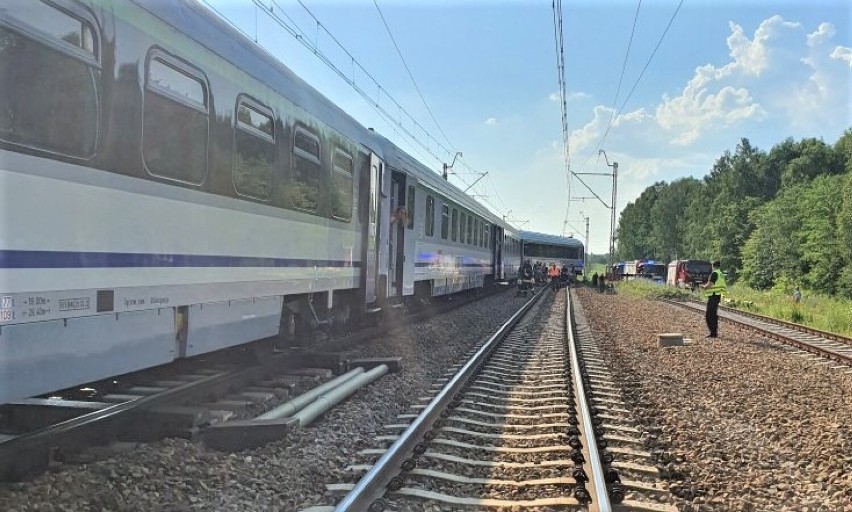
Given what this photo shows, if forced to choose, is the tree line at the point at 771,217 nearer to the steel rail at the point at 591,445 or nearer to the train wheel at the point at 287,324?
the steel rail at the point at 591,445

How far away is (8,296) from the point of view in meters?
3.88

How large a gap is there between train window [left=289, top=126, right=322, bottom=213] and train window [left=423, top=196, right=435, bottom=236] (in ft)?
25.9

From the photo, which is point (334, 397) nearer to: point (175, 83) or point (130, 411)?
point (130, 411)

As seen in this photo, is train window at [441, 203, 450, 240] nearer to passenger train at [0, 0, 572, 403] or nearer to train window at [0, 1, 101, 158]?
passenger train at [0, 0, 572, 403]

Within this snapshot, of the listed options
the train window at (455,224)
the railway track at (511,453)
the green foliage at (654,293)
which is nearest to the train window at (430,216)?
the train window at (455,224)

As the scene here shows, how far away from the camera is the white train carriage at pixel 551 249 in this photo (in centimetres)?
4801

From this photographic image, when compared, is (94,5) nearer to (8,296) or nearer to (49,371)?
(8,296)

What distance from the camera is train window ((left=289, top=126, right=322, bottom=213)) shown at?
313 inches

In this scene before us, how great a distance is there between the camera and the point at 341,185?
974 centimetres

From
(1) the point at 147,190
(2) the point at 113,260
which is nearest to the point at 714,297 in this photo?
(1) the point at 147,190

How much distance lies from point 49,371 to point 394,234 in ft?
30.9

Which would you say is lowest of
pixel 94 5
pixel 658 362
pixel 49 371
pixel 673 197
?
pixel 658 362

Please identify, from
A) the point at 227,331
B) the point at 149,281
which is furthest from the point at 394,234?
the point at 149,281

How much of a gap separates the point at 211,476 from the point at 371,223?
694cm
